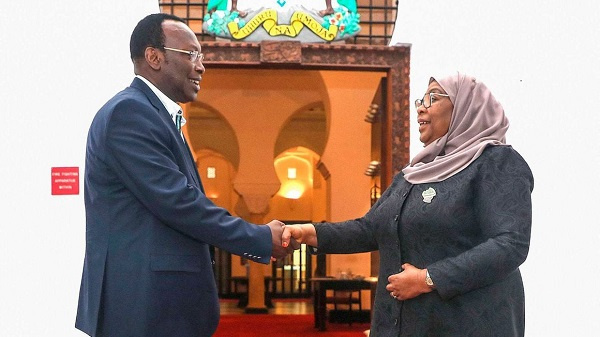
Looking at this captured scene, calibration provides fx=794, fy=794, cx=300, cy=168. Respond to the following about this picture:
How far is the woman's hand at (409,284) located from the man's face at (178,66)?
961 millimetres

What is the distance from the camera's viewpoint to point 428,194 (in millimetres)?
2701

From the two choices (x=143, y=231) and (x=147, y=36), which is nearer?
(x=143, y=231)

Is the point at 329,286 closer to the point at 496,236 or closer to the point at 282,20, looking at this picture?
the point at 282,20

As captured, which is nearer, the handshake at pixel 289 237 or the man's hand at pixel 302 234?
the handshake at pixel 289 237

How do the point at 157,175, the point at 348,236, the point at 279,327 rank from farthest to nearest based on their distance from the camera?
1. the point at 279,327
2. the point at 348,236
3. the point at 157,175

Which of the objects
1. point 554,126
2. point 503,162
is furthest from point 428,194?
point 554,126

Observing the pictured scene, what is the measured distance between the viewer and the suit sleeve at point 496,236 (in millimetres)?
2469

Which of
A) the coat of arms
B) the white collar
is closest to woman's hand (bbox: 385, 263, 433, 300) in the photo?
the white collar

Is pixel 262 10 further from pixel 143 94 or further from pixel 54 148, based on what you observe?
pixel 143 94

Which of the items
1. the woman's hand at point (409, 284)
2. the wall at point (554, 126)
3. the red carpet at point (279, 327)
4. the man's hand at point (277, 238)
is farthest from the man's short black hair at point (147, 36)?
the red carpet at point (279, 327)

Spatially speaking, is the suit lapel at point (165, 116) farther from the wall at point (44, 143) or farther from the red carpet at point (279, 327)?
the red carpet at point (279, 327)

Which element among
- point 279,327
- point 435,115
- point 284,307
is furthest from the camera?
point 284,307

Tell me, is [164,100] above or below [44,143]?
above

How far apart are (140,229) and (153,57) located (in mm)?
632
